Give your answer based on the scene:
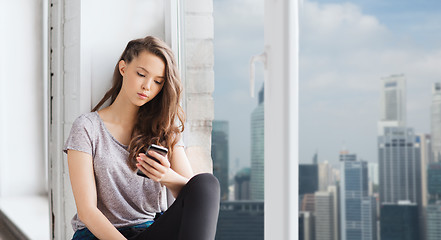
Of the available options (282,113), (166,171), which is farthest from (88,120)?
(282,113)

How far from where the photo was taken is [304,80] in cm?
114

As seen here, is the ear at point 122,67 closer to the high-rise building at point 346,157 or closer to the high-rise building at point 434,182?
the high-rise building at point 346,157

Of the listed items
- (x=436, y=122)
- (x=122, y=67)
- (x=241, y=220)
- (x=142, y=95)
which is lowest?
(x=241, y=220)

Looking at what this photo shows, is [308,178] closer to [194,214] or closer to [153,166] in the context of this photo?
[194,214]

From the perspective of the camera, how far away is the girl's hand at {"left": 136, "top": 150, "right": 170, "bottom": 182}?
4.52ft

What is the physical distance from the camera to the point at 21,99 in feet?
10.7

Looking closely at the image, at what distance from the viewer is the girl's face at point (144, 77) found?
4.68ft

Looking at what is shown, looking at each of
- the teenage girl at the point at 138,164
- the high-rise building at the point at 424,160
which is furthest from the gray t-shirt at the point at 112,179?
the high-rise building at the point at 424,160

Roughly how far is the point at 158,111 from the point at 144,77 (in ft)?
0.54

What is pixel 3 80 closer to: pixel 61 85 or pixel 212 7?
pixel 61 85

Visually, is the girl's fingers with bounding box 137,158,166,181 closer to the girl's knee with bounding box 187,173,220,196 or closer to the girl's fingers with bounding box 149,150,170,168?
the girl's fingers with bounding box 149,150,170,168

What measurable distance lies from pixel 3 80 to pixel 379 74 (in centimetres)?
304

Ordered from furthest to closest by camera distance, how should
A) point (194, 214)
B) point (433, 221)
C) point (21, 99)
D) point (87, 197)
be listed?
point (21, 99)
point (87, 197)
point (194, 214)
point (433, 221)

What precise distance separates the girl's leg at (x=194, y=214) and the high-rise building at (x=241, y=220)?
3.0 inches
